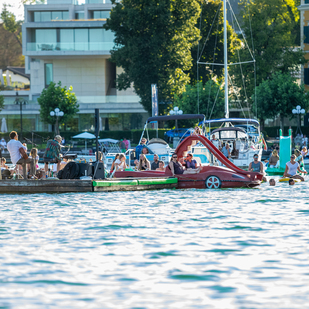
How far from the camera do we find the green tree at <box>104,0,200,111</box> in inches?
2032

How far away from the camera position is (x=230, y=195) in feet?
64.4

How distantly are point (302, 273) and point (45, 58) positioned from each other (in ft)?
208

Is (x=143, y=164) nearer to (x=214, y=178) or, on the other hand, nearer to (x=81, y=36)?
(x=214, y=178)

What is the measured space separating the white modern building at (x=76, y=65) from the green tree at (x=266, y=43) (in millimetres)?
14102

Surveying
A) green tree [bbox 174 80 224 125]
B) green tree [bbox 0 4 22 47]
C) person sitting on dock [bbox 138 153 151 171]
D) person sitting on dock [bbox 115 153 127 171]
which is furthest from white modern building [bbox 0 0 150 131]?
person sitting on dock [bbox 115 153 127 171]

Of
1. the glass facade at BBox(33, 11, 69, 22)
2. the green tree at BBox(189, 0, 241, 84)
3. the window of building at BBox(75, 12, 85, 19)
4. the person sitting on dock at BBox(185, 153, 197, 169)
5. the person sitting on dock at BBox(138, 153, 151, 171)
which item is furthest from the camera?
the window of building at BBox(75, 12, 85, 19)

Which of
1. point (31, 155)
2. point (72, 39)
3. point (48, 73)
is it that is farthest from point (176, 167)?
point (48, 73)

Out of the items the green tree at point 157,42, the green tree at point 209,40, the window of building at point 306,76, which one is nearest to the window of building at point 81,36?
the green tree at point 209,40

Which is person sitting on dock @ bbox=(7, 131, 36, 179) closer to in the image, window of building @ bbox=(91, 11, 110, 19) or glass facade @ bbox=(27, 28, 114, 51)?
glass facade @ bbox=(27, 28, 114, 51)

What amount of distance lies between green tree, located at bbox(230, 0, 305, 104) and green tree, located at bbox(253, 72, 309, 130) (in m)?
2.56

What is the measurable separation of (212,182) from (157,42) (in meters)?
31.9

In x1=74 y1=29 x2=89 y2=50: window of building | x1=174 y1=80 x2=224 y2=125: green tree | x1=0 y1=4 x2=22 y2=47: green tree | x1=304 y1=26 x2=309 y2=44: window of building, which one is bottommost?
x1=174 y1=80 x2=224 y2=125: green tree

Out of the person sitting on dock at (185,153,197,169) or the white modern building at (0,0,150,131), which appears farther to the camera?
the white modern building at (0,0,150,131)

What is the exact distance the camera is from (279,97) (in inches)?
2056
